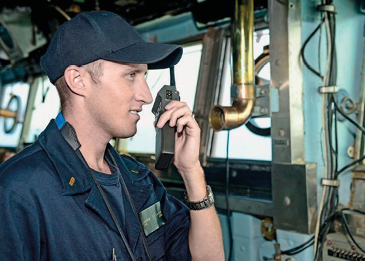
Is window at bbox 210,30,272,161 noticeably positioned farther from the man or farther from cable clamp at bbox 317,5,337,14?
the man

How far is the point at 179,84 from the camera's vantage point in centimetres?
341

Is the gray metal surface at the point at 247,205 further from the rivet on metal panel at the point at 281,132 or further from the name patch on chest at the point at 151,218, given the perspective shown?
the name patch on chest at the point at 151,218

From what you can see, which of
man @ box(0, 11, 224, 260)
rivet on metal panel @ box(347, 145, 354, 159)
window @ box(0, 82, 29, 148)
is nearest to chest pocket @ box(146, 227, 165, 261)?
man @ box(0, 11, 224, 260)

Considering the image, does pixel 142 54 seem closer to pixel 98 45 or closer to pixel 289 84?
pixel 98 45

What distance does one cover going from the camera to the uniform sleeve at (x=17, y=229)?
43.3 inches

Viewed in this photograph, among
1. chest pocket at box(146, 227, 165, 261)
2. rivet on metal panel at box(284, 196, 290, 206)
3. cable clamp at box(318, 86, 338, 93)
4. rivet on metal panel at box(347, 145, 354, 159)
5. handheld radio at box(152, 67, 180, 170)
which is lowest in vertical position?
chest pocket at box(146, 227, 165, 261)

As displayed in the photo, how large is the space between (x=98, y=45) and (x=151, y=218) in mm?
666

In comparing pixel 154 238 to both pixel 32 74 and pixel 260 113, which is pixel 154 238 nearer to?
pixel 260 113

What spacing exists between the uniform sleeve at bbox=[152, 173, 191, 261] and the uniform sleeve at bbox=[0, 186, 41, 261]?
0.60 metres

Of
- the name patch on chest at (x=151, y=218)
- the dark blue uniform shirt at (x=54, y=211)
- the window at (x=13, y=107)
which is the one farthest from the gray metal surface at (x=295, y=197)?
the window at (x=13, y=107)

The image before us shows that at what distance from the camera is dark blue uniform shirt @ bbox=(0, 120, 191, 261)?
112cm

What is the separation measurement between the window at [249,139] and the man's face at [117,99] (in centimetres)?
139

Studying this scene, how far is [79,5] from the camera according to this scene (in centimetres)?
346

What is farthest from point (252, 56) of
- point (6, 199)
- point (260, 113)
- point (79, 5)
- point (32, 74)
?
point (32, 74)
